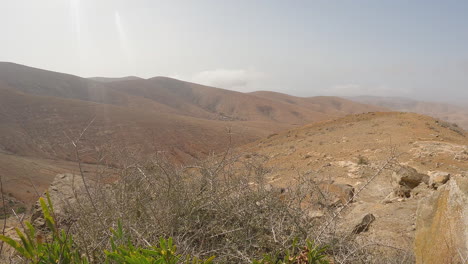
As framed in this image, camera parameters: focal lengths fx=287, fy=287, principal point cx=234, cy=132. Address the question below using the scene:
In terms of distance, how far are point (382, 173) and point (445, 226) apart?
226 inches

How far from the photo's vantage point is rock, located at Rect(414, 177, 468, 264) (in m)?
1.93

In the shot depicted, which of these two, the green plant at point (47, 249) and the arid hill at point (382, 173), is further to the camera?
the arid hill at point (382, 173)

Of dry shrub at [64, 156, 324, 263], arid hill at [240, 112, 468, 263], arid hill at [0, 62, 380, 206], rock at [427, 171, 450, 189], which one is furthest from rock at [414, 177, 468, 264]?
rock at [427, 171, 450, 189]

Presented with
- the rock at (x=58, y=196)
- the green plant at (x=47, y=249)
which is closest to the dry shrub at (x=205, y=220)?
the green plant at (x=47, y=249)

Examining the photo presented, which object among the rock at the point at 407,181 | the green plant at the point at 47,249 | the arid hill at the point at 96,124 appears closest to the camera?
the green plant at the point at 47,249

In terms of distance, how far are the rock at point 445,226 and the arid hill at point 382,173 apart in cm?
5

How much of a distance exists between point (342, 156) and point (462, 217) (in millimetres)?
8806

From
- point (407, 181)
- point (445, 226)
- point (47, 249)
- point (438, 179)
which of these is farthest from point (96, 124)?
point (445, 226)

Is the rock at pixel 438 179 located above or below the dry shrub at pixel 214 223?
below

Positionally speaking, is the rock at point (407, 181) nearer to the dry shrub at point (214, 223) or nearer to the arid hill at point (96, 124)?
the arid hill at point (96, 124)

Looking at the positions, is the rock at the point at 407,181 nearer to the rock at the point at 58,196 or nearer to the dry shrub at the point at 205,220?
the dry shrub at the point at 205,220

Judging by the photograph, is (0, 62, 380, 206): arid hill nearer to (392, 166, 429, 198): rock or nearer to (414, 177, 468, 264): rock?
(414, 177, 468, 264): rock

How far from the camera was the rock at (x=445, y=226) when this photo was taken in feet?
6.35

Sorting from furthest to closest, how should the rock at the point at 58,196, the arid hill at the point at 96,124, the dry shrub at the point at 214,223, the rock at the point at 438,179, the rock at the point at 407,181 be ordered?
the arid hill at the point at 96,124 → the rock at the point at 407,181 → the rock at the point at 438,179 → the rock at the point at 58,196 → the dry shrub at the point at 214,223
